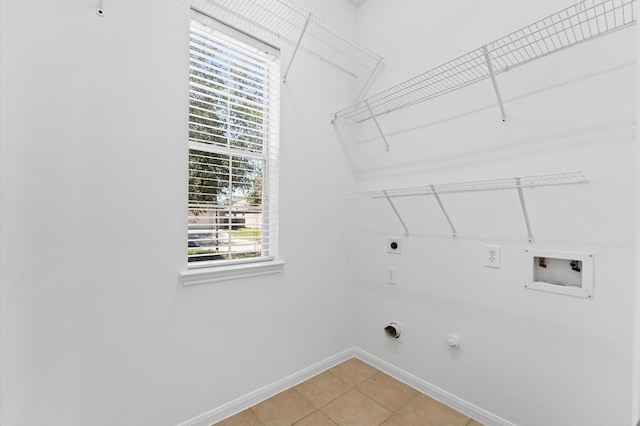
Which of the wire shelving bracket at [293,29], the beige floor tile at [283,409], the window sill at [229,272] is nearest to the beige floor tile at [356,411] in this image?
the beige floor tile at [283,409]

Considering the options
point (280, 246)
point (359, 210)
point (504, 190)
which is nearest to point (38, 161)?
point (280, 246)

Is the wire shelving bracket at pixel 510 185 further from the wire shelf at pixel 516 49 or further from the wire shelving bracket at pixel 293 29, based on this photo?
the wire shelving bracket at pixel 293 29

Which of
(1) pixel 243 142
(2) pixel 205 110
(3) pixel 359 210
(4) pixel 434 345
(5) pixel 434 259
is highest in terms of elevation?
(2) pixel 205 110

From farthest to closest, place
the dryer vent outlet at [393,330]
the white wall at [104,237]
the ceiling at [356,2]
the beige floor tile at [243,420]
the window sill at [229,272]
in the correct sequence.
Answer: the ceiling at [356,2]
the dryer vent outlet at [393,330]
the beige floor tile at [243,420]
the window sill at [229,272]
the white wall at [104,237]

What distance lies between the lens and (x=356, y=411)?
1.69 metres

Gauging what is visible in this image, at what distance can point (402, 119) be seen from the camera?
1982mm

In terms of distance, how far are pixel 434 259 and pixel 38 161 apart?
2.03 metres

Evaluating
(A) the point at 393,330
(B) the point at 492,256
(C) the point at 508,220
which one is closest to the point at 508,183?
(C) the point at 508,220

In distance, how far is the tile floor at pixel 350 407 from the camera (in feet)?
5.28

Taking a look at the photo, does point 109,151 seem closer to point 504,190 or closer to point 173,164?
point 173,164

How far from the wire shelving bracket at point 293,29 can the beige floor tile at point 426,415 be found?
2202 mm

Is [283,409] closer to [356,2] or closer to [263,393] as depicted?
[263,393]

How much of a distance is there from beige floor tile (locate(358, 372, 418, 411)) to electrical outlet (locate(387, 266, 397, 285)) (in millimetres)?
674

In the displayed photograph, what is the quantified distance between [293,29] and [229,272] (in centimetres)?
162
